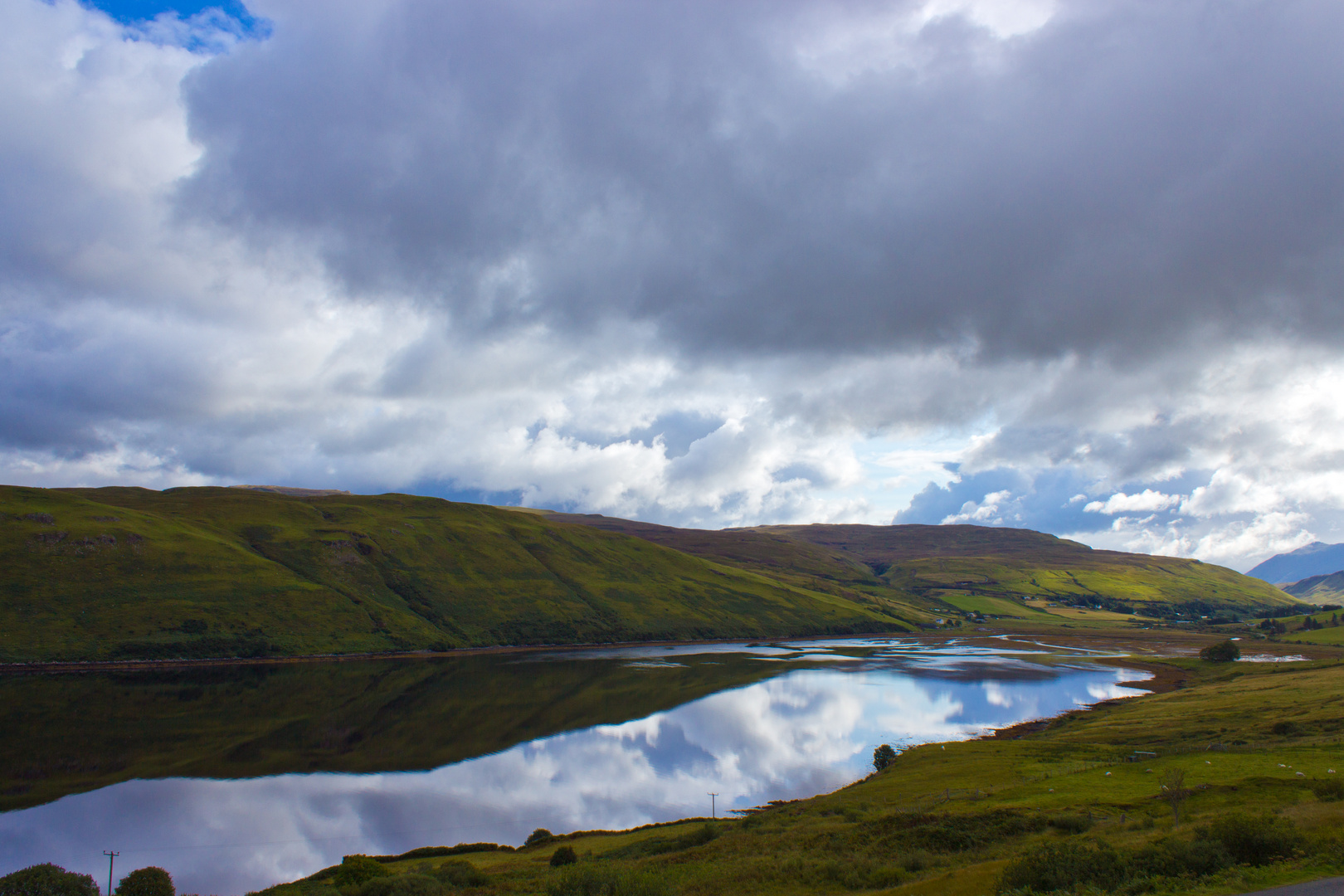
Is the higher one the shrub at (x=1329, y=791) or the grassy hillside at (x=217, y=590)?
the grassy hillside at (x=217, y=590)

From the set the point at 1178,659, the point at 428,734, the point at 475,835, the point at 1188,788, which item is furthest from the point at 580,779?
the point at 1178,659

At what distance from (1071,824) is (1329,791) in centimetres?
1211

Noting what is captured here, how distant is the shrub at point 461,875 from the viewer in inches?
1490

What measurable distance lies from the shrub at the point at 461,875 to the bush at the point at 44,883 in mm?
16141

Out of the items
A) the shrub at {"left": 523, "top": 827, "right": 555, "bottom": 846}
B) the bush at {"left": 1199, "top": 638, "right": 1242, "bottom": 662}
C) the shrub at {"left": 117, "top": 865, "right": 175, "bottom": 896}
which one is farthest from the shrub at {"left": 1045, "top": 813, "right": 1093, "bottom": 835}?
the bush at {"left": 1199, "top": 638, "right": 1242, "bottom": 662}

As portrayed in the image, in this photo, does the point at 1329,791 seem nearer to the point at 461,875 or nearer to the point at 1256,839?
the point at 1256,839

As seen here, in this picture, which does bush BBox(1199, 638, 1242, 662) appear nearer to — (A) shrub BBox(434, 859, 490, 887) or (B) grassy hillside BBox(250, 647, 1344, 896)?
(B) grassy hillside BBox(250, 647, 1344, 896)

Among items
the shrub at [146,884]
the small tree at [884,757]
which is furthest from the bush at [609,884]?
the small tree at [884,757]

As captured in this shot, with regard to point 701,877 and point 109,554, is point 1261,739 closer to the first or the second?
point 701,877

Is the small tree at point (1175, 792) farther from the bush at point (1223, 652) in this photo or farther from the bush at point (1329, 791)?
the bush at point (1223, 652)

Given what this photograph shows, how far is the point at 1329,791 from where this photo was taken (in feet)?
108

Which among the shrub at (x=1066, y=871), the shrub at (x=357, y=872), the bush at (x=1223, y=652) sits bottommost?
the bush at (x=1223, y=652)

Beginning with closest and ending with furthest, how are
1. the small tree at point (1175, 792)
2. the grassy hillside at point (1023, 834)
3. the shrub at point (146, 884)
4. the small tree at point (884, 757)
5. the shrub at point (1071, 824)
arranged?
the grassy hillside at point (1023, 834)
the small tree at point (1175, 792)
the shrub at point (146, 884)
the shrub at point (1071, 824)
the small tree at point (884, 757)

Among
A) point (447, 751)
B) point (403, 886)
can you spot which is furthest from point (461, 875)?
point (447, 751)
